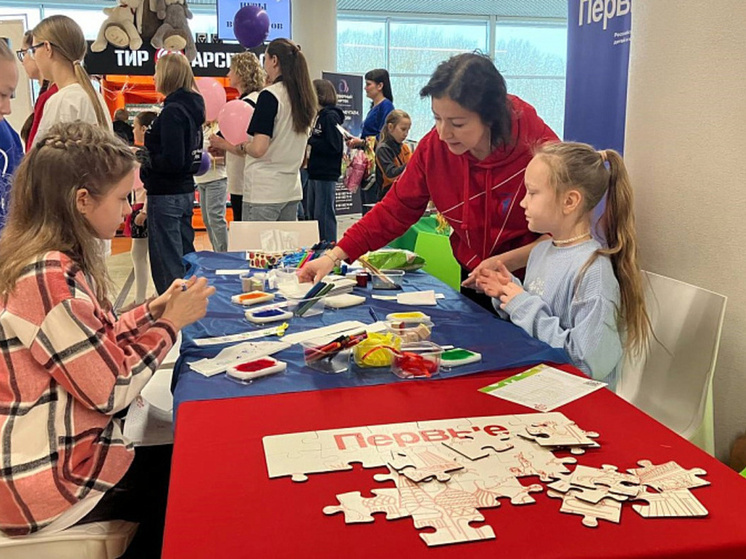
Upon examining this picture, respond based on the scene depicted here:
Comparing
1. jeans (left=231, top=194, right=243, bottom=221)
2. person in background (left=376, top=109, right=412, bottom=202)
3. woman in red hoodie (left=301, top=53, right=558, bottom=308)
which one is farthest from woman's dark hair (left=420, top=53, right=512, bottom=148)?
person in background (left=376, top=109, right=412, bottom=202)

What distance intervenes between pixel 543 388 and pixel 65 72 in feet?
8.50

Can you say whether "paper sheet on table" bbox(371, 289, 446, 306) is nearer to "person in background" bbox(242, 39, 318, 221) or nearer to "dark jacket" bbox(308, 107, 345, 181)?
"person in background" bbox(242, 39, 318, 221)

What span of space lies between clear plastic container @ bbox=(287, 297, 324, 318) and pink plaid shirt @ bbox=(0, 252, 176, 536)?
2.52 feet

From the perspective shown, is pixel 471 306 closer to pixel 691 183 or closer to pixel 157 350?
pixel 691 183

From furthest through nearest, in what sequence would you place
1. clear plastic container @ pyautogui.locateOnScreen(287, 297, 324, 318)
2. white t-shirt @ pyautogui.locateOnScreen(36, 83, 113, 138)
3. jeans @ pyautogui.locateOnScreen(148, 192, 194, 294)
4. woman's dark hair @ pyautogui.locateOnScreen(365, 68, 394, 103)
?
woman's dark hair @ pyautogui.locateOnScreen(365, 68, 394, 103) < jeans @ pyautogui.locateOnScreen(148, 192, 194, 294) < white t-shirt @ pyautogui.locateOnScreen(36, 83, 113, 138) < clear plastic container @ pyautogui.locateOnScreen(287, 297, 324, 318)

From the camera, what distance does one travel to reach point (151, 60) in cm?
621

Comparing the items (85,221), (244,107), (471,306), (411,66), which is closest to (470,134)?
(471,306)

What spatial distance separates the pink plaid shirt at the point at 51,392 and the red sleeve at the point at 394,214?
1.25 m

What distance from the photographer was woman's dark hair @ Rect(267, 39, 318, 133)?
409cm

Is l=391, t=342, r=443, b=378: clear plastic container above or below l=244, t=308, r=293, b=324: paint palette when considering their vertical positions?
above

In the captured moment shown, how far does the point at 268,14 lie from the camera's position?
7895 millimetres

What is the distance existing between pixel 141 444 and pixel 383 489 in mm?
1045

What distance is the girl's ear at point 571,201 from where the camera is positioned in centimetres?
192

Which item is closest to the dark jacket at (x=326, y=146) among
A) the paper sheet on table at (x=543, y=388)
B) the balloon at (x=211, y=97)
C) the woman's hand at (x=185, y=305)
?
the balloon at (x=211, y=97)
